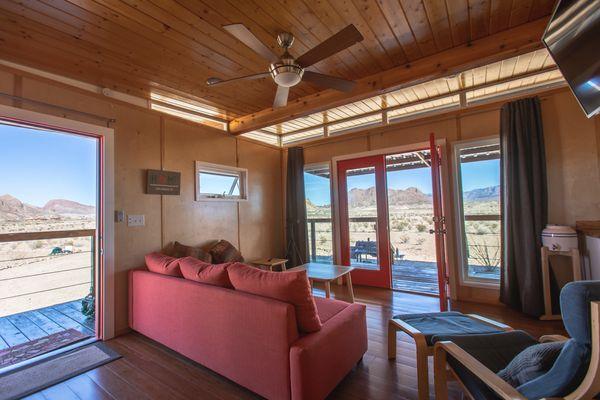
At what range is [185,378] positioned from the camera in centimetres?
204

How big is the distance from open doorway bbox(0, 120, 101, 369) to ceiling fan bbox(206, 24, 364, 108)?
2.10 meters

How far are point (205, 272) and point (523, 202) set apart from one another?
341cm

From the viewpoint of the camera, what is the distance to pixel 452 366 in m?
1.50

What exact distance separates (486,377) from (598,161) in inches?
120

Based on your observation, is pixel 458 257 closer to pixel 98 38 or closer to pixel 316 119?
pixel 316 119

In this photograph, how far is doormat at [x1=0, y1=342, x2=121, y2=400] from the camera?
1.94m

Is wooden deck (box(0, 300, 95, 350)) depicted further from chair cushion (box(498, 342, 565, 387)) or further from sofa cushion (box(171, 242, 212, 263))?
chair cushion (box(498, 342, 565, 387))

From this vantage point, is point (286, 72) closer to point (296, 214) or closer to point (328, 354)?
point (328, 354)

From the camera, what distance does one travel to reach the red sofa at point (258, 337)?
1.58 metres

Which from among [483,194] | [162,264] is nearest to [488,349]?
[483,194]

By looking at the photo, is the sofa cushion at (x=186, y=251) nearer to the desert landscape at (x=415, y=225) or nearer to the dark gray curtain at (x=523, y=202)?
the desert landscape at (x=415, y=225)

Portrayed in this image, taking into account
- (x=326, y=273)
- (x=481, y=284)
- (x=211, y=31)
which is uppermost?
(x=211, y=31)

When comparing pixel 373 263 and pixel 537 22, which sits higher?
pixel 537 22

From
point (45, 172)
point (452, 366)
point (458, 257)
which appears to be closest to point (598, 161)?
point (458, 257)
